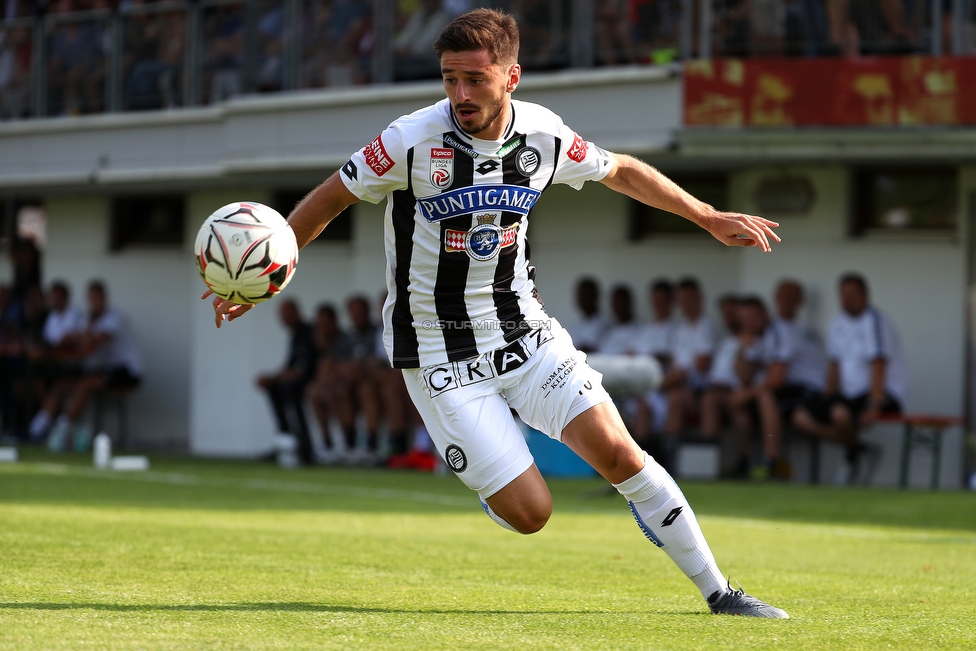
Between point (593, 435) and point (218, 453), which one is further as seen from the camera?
point (218, 453)

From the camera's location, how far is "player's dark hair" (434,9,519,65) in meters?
5.41

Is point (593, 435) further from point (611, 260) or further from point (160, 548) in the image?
point (611, 260)

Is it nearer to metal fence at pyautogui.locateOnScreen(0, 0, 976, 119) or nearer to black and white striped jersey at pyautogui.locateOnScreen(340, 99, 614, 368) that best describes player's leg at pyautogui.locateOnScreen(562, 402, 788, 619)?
black and white striped jersey at pyautogui.locateOnScreen(340, 99, 614, 368)

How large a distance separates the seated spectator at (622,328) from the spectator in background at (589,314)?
0.12 m

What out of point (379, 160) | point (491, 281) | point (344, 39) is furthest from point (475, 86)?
point (344, 39)

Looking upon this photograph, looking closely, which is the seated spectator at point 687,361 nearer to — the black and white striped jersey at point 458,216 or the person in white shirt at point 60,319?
the black and white striped jersey at point 458,216

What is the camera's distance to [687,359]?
15.4m

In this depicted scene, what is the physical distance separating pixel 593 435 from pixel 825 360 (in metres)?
9.85

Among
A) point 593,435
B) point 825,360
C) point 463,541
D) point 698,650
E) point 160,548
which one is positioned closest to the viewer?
point 698,650

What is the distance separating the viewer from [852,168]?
50.5 feet

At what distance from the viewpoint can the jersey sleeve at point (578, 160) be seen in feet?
19.2

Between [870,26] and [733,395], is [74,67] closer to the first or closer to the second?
[733,395]

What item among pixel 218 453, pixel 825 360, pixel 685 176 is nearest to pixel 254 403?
pixel 218 453

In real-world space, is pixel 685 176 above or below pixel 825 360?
above
